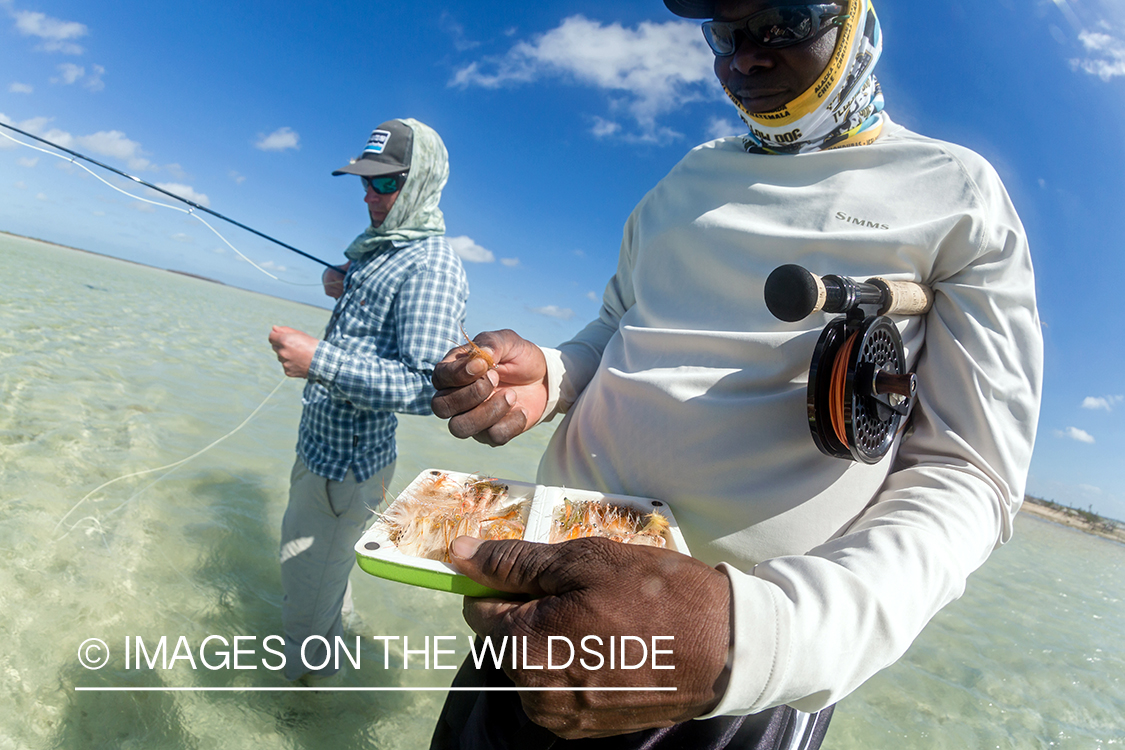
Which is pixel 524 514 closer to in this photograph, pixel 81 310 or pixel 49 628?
pixel 49 628

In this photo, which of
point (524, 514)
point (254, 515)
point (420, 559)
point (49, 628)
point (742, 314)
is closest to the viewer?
point (420, 559)

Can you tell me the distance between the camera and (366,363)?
3.43m

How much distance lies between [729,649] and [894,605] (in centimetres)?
28

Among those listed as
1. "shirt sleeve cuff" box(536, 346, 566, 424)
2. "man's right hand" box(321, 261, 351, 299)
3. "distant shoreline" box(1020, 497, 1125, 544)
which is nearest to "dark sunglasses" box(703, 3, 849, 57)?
"shirt sleeve cuff" box(536, 346, 566, 424)

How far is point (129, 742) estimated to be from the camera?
123 inches

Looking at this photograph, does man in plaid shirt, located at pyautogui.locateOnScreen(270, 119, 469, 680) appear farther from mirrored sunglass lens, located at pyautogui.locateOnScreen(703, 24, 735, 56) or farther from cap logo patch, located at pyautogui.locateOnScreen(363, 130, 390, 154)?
mirrored sunglass lens, located at pyautogui.locateOnScreen(703, 24, 735, 56)

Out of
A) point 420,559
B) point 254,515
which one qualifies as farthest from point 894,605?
point 254,515

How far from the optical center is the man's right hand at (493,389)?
60.9 inches

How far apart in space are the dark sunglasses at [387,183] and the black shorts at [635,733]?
3.28 metres

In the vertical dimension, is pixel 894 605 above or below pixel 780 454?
below

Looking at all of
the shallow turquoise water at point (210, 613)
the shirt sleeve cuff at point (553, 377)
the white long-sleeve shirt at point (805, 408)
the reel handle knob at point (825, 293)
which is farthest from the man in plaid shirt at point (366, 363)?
the reel handle knob at point (825, 293)

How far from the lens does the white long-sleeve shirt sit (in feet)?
2.78

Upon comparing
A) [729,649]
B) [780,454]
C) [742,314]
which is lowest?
[729,649]

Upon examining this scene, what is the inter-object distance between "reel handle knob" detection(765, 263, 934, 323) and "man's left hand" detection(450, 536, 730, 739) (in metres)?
0.56
